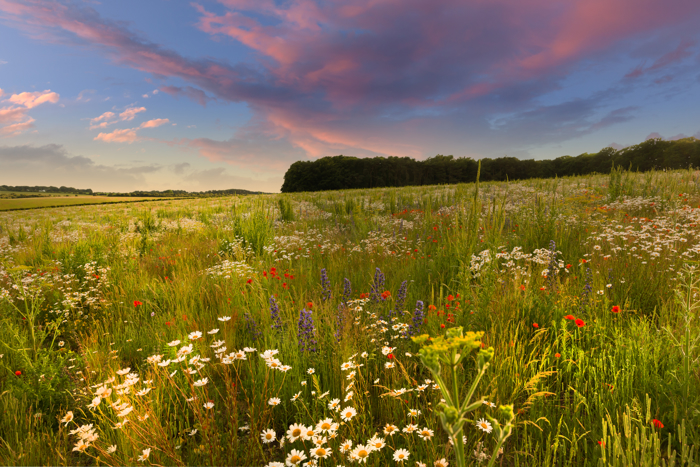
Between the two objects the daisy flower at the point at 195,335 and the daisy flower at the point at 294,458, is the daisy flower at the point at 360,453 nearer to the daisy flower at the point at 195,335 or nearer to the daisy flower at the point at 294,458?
the daisy flower at the point at 294,458

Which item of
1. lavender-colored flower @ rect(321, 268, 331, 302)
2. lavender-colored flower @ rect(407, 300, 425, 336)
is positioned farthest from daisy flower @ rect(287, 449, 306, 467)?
lavender-colored flower @ rect(321, 268, 331, 302)

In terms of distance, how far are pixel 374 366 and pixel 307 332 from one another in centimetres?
68

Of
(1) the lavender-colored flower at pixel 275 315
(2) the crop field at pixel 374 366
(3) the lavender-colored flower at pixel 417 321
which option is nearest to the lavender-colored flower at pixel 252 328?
(2) the crop field at pixel 374 366

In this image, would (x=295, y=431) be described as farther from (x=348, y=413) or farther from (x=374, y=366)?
(x=374, y=366)

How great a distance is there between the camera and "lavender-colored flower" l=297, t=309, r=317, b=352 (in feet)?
8.96

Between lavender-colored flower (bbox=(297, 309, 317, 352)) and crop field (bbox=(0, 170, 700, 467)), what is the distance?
2 centimetres

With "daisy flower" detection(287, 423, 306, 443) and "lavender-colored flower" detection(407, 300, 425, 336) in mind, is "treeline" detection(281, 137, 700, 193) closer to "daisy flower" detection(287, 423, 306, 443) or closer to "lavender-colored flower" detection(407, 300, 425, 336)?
"lavender-colored flower" detection(407, 300, 425, 336)

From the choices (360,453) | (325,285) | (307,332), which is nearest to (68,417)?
(307,332)

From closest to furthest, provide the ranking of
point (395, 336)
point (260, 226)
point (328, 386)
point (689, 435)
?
point (689, 435) < point (328, 386) < point (395, 336) < point (260, 226)

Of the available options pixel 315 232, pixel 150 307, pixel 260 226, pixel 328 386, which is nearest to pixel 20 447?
pixel 328 386

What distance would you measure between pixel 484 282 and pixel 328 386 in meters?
1.94

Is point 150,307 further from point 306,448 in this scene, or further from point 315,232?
point 315,232

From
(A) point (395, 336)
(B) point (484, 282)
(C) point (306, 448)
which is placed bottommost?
(C) point (306, 448)

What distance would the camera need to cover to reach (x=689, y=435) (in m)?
1.81
